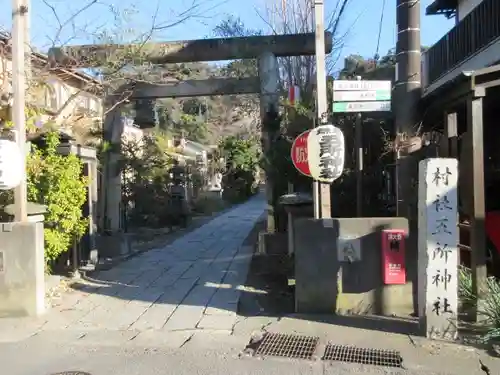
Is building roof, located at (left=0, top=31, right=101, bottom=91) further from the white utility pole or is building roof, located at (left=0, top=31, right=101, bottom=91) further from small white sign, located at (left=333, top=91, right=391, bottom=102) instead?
small white sign, located at (left=333, top=91, right=391, bottom=102)

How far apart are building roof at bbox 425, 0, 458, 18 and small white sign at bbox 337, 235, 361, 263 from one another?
12725 mm

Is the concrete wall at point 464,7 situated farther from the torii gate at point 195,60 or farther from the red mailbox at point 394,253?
the red mailbox at point 394,253

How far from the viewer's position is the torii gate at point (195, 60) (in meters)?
10.2

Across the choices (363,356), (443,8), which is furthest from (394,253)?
(443,8)

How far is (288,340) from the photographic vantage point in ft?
19.9

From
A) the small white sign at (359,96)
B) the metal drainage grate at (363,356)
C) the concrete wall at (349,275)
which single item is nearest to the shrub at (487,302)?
the concrete wall at (349,275)

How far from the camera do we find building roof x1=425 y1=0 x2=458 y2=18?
17.1m

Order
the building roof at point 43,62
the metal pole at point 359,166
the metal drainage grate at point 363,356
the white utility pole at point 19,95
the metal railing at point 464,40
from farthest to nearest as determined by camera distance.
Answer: the metal railing at point 464,40 < the building roof at point 43,62 < the metal pole at point 359,166 < the white utility pole at point 19,95 < the metal drainage grate at point 363,356

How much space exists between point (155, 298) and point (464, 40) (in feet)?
32.7

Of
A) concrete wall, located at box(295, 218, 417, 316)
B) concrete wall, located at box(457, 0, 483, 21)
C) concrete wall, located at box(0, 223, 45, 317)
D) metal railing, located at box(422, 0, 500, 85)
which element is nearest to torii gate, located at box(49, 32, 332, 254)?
metal railing, located at box(422, 0, 500, 85)

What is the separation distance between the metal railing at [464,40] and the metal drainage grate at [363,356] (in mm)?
7604

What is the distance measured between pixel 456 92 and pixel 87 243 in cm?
739

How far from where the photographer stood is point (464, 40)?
13195 mm

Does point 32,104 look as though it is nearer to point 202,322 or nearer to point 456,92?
point 202,322
